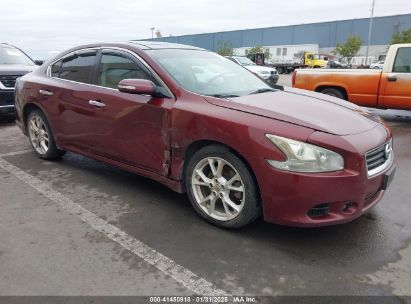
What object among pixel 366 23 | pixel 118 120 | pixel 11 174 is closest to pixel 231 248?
pixel 118 120

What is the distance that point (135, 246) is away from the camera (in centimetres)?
313

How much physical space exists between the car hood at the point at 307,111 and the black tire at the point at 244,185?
1.27ft

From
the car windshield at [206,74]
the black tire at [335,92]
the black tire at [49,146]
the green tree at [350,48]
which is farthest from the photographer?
the green tree at [350,48]

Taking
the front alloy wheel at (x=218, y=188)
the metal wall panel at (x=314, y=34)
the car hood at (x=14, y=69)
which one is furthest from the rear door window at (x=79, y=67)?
the metal wall panel at (x=314, y=34)

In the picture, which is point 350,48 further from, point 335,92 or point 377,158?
point 377,158

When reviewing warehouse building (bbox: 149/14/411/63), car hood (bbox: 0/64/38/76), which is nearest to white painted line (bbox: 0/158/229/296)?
car hood (bbox: 0/64/38/76)

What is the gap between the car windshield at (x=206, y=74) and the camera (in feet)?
12.4

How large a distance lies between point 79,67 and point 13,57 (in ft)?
18.8

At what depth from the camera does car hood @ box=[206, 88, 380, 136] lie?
Answer: 3111 mm

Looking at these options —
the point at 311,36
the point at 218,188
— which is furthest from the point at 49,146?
the point at 311,36

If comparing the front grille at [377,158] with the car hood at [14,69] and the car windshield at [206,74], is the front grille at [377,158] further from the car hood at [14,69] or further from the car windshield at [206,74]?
the car hood at [14,69]

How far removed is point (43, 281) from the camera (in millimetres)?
2684

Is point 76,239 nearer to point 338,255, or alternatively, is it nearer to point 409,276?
point 338,255

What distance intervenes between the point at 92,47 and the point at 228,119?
2292 mm
